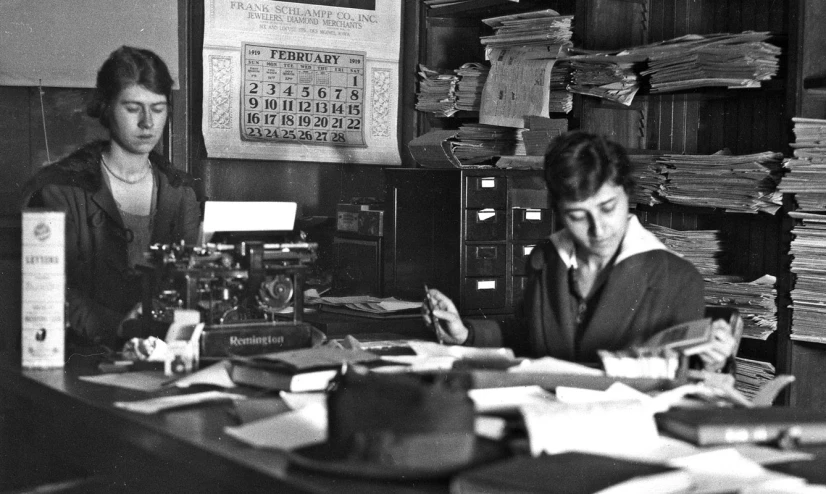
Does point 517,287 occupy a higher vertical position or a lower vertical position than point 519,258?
lower

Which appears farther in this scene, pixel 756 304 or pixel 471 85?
pixel 471 85

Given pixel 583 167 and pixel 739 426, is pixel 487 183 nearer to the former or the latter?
pixel 583 167

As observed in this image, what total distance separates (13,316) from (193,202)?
72 centimetres

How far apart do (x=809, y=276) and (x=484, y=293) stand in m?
1.08

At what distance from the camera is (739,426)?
1.37m

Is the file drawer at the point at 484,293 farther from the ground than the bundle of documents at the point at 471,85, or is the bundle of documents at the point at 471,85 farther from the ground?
the bundle of documents at the point at 471,85

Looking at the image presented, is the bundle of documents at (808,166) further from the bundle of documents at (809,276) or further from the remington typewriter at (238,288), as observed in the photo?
the remington typewriter at (238,288)

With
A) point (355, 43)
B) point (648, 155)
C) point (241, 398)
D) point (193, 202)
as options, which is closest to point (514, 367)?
point (241, 398)

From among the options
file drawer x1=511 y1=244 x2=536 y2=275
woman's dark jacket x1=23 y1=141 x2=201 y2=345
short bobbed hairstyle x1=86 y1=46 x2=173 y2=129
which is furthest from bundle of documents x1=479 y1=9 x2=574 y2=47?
woman's dark jacket x1=23 y1=141 x2=201 y2=345

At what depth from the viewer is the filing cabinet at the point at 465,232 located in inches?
139

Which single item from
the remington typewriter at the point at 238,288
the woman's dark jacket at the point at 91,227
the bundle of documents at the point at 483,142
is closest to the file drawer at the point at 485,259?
the bundle of documents at the point at 483,142

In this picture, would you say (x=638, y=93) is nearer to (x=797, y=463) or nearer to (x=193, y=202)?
(x=193, y=202)

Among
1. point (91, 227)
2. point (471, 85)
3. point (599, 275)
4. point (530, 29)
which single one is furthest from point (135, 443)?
point (471, 85)

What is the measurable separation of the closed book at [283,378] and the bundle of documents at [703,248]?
2.02 metres
